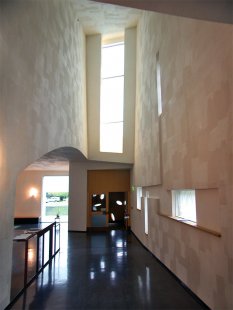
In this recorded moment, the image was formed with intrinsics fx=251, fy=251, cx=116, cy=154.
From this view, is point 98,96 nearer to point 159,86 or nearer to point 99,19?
point 99,19

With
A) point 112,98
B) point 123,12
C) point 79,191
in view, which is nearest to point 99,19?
point 123,12

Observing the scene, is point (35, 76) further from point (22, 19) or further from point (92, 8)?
point (92, 8)

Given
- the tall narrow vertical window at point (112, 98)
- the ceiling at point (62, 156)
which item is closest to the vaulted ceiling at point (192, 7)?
the ceiling at point (62, 156)

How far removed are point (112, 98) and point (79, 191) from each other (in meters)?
4.66

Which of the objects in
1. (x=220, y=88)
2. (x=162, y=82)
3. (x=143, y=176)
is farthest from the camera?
(x=143, y=176)

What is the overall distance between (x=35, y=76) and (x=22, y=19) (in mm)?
979

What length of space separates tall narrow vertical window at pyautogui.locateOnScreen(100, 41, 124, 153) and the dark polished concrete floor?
5.64m

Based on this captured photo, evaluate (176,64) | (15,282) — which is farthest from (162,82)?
(15,282)

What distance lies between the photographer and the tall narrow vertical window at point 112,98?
1184 centimetres

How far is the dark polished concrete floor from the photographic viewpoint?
404 centimetres

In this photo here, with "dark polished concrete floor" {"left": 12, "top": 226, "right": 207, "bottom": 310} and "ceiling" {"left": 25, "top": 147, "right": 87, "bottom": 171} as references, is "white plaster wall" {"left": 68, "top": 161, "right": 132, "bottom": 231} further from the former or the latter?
"dark polished concrete floor" {"left": 12, "top": 226, "right": 207, "bottom": 310}

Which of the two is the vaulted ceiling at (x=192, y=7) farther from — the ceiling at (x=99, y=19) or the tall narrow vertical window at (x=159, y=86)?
the ceiling at (x=99, y=19)

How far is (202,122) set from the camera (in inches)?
Answer: 152

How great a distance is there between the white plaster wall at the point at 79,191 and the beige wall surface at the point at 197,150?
17.4 ft
